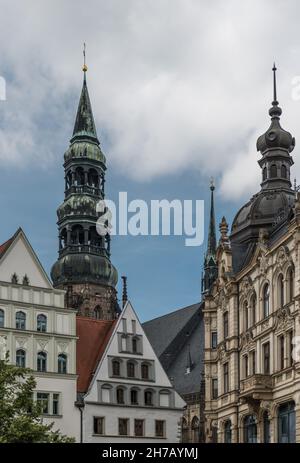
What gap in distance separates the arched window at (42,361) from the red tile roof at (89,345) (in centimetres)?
342

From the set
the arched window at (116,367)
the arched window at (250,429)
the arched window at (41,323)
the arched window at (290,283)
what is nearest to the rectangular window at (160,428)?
the arched window at (116,367)

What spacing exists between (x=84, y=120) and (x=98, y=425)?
65294 mm

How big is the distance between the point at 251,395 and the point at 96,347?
20.8 metres

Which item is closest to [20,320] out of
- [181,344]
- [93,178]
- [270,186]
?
[270,186]

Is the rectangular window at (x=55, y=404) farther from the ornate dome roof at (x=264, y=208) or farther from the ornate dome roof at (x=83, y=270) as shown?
the ornate dome roof at (x=83, y=270)

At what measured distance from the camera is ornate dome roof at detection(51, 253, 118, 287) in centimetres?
11756

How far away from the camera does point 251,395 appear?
52.5 metres

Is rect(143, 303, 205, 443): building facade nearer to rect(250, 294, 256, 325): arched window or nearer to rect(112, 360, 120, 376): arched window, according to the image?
rect(112, 360, 120, 376): arched window

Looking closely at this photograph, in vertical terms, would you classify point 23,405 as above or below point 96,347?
below

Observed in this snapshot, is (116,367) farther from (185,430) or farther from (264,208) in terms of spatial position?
(185,430)

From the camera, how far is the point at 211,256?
4754 inches

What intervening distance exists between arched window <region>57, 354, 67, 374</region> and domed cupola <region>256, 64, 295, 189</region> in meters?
19.1
